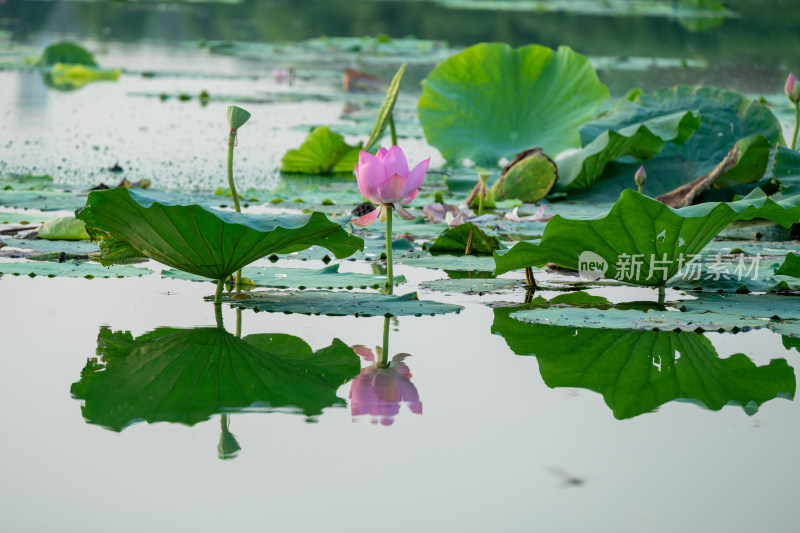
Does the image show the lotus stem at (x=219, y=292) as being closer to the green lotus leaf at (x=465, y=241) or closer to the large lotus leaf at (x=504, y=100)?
the green lotus leaf at (x=465, y=241)

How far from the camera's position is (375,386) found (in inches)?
76.0

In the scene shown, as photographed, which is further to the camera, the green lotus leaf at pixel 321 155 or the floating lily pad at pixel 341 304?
the green lotus leaf at pixel 321 155

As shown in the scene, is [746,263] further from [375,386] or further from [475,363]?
[375,386]

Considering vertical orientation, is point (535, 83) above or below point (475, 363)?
above

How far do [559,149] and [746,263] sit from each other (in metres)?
Answer: 1.84

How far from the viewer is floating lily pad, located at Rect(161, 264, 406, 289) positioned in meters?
2.61

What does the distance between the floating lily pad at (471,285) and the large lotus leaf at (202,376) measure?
0.56 m

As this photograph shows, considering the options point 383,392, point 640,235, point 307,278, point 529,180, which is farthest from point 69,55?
point 383,392

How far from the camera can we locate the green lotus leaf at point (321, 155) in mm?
4547

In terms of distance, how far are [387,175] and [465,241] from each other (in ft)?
2.12

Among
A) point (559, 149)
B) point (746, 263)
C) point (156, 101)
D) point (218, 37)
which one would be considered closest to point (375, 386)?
point (746, 263)

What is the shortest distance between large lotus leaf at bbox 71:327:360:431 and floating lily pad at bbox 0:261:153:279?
0.48 meters

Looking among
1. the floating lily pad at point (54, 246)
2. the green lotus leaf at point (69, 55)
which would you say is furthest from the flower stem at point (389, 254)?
the green lotus leaf at point (69, 55)

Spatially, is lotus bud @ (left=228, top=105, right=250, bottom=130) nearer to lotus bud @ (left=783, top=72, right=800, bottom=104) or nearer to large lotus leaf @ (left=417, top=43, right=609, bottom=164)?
lotus bud @ (left=783, top=72, right=800, bottom=104)
